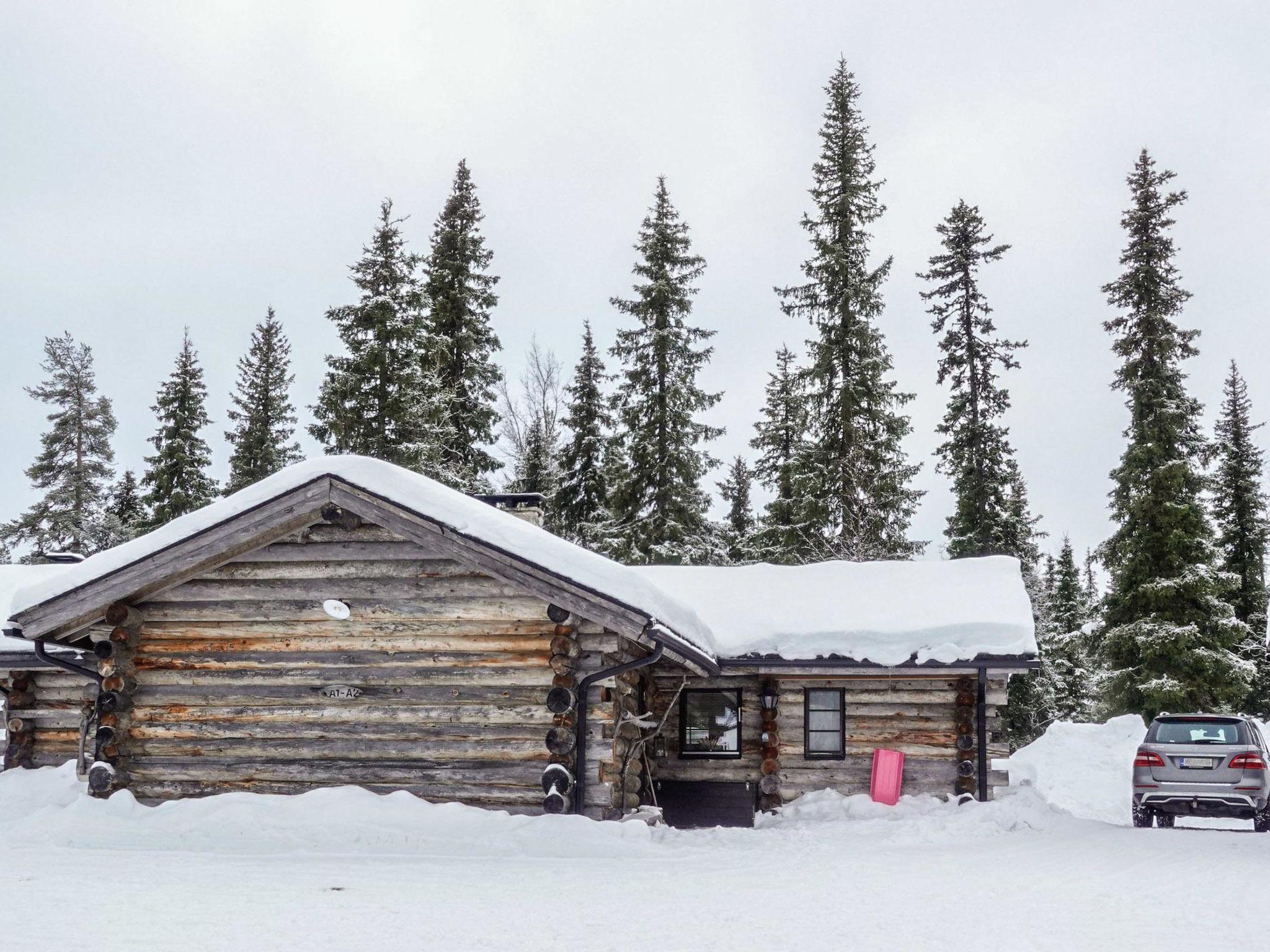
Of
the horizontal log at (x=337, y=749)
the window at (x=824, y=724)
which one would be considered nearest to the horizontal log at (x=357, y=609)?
the horizontal log at (x=337, y=749)

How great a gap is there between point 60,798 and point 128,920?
330 inches

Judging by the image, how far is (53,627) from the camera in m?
12.5

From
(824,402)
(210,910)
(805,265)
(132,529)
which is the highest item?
(805,265)

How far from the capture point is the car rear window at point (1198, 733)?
1516cm

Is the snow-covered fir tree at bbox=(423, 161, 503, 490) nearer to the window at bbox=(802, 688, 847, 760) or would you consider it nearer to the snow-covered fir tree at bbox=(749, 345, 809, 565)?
the snow-covered fir tree at bbox=(749, 345, 809, 565)

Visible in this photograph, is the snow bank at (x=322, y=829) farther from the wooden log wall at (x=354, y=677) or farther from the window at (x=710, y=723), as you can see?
the window at (x=710, y=723)

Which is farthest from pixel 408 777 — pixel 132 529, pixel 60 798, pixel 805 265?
pixel 132 529

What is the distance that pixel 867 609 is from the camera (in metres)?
17.0

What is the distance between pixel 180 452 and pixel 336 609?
29332mm

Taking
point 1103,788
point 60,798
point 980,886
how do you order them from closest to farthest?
1. point 980,886
2. point 60,798
3. point 1103,788

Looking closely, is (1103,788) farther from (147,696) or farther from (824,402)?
(147,696)

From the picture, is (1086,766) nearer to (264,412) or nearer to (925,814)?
(925,814)

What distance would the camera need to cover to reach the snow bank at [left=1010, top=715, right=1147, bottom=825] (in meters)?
19.5

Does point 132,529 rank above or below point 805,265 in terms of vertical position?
below
